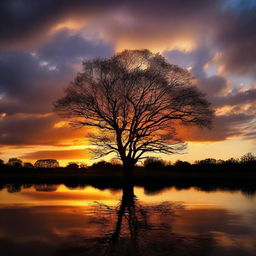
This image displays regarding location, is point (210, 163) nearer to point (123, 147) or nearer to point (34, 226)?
point (123, 147)

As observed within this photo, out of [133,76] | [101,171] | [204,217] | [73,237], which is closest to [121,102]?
[133,76]

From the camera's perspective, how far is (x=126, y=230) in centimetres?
796

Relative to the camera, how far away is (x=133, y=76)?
2977 centimetres

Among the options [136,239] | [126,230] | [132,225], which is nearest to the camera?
[136,239]

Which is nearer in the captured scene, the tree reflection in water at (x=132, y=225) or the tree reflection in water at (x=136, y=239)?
the tree reflection in water at (x=136, y=239)

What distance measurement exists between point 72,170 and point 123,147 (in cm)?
1455

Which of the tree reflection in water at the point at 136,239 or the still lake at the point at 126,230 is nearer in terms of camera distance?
the tree reflection in water at the point at 136,239

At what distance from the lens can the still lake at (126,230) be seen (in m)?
6.28

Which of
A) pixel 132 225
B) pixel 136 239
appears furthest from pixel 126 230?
pixel 136 239

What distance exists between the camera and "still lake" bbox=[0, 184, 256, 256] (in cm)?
628

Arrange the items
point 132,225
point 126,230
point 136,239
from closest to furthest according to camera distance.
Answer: point 136,239
point 126,230
point 132,225

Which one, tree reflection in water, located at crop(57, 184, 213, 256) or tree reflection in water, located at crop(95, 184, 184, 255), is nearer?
tree reflection in water, located at crop(57, 184, 213, 256)

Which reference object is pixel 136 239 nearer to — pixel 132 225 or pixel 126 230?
pixel 126 230

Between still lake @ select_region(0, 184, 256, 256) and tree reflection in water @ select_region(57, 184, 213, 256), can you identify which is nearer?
tree reflection in water @ select_region(57, 184, 213, 256)
